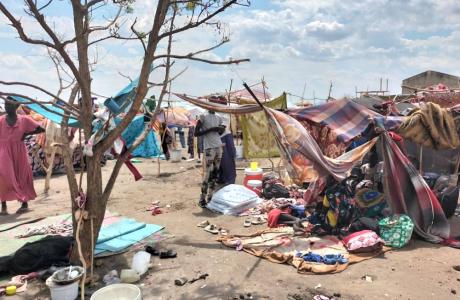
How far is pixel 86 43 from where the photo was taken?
364 cm

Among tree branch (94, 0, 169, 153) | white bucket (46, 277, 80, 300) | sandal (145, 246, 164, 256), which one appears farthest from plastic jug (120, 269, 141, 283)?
tree branch (94, 0, 169, 153)

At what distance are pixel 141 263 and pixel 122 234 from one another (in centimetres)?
113

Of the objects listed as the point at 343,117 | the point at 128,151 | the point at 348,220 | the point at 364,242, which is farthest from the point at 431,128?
the point at 128,151

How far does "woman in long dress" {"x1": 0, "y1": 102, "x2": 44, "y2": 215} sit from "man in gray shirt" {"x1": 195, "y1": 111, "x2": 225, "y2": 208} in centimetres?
262

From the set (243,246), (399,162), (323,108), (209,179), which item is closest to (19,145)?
(209,179)

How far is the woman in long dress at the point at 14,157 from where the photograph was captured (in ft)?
19.5

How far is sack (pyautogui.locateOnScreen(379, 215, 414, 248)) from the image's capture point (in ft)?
14.4

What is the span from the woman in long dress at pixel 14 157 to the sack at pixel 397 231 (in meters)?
5.29

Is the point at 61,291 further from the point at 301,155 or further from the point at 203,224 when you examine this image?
the point at 301,155

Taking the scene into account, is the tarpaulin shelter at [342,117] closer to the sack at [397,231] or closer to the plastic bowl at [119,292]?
the sack at [397,231]

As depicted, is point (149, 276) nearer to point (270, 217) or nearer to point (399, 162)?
point (270, 217)

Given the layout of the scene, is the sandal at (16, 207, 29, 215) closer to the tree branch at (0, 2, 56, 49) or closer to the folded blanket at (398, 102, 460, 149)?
the tree branch at (0, 2, 56, 49)

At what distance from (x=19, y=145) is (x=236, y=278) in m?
Answer: 4.42

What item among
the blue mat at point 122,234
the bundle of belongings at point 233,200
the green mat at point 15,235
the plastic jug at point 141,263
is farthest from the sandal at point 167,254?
the bundle of belongings at point 233,200
